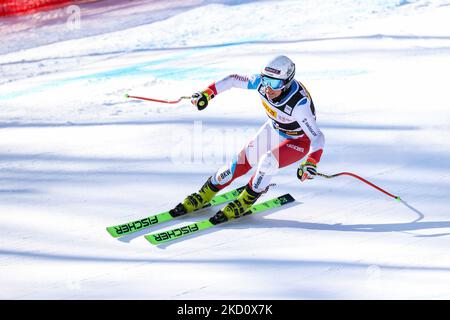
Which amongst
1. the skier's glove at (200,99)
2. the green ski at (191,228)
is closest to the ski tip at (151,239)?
the green ski at (191,228)

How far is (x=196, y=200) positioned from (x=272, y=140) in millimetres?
719

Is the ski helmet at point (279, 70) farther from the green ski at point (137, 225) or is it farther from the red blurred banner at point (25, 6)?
the red blurred banner at point (25, 6)

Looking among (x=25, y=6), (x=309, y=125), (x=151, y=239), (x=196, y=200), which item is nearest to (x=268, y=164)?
(x=309, y=125)

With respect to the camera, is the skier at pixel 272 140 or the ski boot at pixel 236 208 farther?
the ski boot at pixel 236 208

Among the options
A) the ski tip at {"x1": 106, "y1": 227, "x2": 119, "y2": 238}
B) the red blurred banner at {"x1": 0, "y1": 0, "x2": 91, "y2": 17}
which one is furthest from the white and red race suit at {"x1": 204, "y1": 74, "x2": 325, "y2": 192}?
the red blurred banner at {"x1": 0, "y1": 0, "x2": 91, "y2": 17}

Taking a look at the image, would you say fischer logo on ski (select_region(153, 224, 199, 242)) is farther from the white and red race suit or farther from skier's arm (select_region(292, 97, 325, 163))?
skier's arm (select_region(292, 97, 325, 163))

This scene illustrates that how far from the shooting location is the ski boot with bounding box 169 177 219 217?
271 inches

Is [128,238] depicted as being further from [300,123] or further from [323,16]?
[323,16]

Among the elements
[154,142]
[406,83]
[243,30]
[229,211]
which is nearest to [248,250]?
[229,211]

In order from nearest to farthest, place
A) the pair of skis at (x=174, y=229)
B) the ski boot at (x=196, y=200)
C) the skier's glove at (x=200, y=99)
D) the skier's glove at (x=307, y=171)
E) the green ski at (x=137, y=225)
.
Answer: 1. the skier's glove at (x=307, y=171)
2. the pair of skis at (x=174, y=229)
3. the green ski at (x=137, y=225)
4. the skier's glove at (x=200, y=99)
5. the ski boot at (x=196, y=200)

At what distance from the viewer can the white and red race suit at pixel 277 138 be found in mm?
6465

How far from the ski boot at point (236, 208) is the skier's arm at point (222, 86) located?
2.28 feet

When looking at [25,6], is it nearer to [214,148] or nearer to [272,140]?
[214,148]

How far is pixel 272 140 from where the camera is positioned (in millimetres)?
6781
